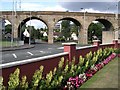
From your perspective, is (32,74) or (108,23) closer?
(32,74)

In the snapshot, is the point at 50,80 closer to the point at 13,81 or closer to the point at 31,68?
the point at 31,68

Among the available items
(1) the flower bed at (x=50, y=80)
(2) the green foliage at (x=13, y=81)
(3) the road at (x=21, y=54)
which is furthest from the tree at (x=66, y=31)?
(2) the green foliage at (x=13, y=81)

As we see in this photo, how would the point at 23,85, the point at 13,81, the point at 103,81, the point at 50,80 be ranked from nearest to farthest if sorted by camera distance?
the point at 13,81 < the point at 23,85 < the point at 50,80 < the point at 103,81

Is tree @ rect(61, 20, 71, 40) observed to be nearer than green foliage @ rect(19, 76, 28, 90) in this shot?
No

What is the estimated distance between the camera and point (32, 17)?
73188 millimetres

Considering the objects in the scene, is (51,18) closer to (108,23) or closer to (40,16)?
(40,16)

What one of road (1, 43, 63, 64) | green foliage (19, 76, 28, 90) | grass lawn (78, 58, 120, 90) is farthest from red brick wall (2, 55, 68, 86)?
road (1, 43, 63, 64)

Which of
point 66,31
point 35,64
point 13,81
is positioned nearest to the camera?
point 13,81

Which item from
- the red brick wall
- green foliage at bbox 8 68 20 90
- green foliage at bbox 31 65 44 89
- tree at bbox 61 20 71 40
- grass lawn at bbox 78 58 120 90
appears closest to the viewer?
green foliage at bbox 8 68 20 90

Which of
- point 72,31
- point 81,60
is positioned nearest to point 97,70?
point 81,60

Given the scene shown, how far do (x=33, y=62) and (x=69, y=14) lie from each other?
65610 mm

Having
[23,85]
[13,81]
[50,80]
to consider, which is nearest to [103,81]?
[50,80]

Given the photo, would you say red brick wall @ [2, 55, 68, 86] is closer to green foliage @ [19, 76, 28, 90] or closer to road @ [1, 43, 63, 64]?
green foliage @ [19, 76, 28, 90]

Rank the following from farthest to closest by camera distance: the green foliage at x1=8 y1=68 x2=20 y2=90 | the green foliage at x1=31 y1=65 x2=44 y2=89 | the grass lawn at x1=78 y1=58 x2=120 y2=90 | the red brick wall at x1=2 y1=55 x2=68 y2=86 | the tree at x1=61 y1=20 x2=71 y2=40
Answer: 1. the tree at x1=61 y1=20 x2=71 y2=40
2. the grass lawn at x1=78 y1=58 x2=120 y2=90
3. the green foliage at x1=31 y1=65 x2=44 y2=89
4. the red brick wall at x1=2 y1=55 x2=68 y2=86
5. the green foliage at x1=8 y1=68 x2=20 y2=90
